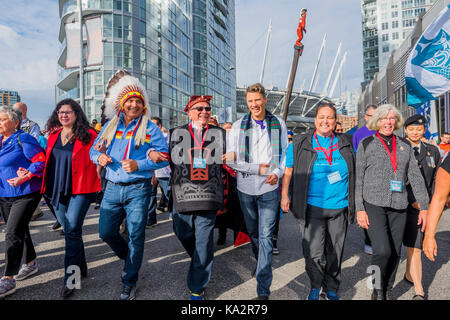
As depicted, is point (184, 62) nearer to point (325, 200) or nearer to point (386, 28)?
point (325, 200)

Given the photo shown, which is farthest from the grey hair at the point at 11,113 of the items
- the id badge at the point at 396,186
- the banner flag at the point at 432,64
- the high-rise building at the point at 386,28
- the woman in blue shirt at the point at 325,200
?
the high-rise building at the point at 386,28

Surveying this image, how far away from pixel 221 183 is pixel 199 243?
0.62 meters

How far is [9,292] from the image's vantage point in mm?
2844

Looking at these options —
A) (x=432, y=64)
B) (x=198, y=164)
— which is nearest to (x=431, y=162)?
(x=198, y=164)

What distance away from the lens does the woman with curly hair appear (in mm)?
2918

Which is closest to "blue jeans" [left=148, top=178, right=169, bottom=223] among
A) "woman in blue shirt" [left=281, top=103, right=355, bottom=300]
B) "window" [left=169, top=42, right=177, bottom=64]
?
"woman in blue shirt" [left=281, top=103, right=355, bottom=300]

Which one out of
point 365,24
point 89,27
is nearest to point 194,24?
point 89,27

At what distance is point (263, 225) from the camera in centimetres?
275

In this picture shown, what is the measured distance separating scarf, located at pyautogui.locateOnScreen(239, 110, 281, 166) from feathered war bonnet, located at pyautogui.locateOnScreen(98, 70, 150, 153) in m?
1.03

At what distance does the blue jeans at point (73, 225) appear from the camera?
290 cm

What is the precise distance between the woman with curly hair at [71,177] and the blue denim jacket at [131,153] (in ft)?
0.96

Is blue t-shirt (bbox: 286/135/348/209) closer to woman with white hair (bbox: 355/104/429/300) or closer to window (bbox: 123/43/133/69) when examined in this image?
woman with white hair (bbox: 355/104/429/300)
